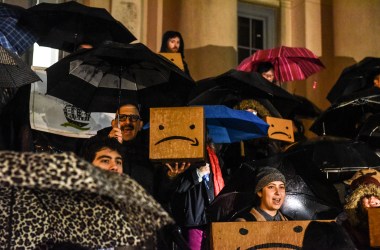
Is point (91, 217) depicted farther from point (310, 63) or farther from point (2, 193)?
point (310, 63)

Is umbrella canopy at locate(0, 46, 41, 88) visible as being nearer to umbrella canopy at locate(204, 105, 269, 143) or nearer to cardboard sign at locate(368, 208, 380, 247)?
umbrella canopy at locate(204, 105, 269, 143)

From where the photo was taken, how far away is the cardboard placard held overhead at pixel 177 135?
6.38 meters

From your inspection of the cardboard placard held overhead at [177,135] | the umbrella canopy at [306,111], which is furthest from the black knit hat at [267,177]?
the umbrella canopy at [306,111]

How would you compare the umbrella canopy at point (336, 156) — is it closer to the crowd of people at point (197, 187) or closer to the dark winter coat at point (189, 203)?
the crowd of people at point (197, 187)

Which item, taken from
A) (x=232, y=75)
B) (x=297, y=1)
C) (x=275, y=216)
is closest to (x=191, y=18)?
(x=297, y=1)

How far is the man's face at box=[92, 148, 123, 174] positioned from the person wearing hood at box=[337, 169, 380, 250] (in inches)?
91.9

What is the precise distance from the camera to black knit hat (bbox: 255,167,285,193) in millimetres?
6871

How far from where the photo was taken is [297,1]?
540 inches

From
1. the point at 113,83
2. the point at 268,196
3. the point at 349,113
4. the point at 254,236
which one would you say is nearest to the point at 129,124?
the point at 113,83

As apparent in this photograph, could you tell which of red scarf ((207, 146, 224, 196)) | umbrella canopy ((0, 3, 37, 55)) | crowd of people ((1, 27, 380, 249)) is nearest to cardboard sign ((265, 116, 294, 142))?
crowd of people ((1, 27, 380, 249))

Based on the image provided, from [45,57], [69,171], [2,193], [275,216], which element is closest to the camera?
[69,171]

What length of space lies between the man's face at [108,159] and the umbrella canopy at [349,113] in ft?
13.4

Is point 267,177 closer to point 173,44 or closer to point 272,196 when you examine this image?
point 272,196

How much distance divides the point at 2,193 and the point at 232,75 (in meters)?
4.55
